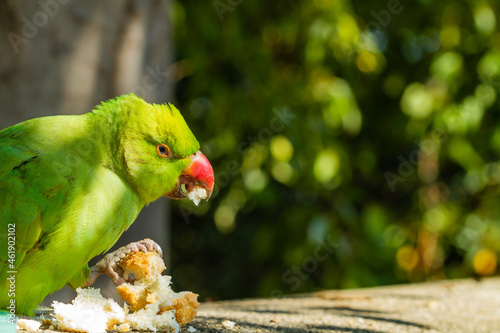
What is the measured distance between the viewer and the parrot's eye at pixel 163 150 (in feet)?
5.62

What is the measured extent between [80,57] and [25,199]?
152 cm

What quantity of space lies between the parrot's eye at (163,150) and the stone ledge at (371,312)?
58 centimetres

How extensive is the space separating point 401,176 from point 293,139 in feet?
4.73

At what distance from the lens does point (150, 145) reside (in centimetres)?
170

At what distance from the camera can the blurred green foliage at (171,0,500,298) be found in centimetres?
378

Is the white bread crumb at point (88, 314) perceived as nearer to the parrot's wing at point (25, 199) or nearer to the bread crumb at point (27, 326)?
the bread crumb at point (27, 326)

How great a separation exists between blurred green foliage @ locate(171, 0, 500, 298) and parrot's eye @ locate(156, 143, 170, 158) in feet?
6.47

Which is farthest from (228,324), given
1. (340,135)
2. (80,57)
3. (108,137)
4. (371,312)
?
(340,135)

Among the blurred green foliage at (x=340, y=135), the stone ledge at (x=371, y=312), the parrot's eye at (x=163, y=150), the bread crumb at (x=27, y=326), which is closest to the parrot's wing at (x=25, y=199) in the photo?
the bread crumb at (x=27, y=326)

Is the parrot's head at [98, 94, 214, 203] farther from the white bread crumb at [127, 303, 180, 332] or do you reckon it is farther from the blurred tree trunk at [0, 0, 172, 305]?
the blurred tree trunk at [0, 0, 172, 305]

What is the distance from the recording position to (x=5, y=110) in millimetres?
2727

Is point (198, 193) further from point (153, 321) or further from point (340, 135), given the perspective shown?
point (340, 135)

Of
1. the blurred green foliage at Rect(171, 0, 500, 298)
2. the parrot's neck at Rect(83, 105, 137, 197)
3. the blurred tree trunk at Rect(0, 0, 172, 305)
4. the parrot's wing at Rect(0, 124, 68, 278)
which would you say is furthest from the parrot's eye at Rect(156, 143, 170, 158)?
the blurred green foliage at Rect(171, 0, 500, 298)

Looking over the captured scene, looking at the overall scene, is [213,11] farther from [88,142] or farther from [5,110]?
[88,142]
